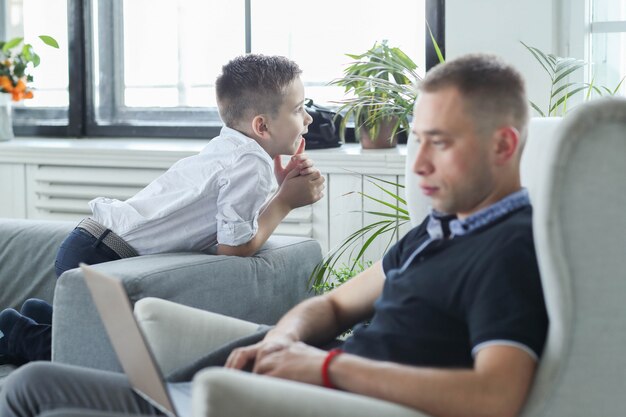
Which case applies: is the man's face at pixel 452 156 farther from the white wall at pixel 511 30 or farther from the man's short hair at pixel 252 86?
the white wall at pixel 511 30

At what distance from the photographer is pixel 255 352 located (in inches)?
67.6

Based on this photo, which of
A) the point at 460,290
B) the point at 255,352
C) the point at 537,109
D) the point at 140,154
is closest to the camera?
the point at 460,290

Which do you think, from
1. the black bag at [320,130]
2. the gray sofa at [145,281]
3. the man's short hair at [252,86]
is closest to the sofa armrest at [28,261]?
the gray sofa at [145,281]

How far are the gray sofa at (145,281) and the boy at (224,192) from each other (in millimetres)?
100

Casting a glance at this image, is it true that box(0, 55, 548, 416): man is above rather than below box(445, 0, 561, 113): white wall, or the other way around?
below

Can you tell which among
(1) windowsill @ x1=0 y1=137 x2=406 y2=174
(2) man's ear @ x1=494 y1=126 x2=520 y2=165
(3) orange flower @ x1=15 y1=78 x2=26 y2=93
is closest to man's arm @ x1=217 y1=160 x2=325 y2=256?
(1) windowsill @ x1=0 y1=137 x2=406 y2=174

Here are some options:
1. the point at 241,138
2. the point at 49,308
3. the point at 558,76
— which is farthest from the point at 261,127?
the point at 558,76

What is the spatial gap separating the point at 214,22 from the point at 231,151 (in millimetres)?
1559

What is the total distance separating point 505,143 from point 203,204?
119 centimetres

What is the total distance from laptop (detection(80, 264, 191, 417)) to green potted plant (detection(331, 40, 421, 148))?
4.54 feet

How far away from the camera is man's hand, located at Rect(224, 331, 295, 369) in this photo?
65.8 inches

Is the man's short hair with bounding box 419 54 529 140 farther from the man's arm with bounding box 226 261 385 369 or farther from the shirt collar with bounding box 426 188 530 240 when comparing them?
the man's arm with bounding box 226 261 385 369

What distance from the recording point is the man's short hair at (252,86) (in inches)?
102

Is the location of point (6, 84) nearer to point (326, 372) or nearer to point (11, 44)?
point (11, 44)
